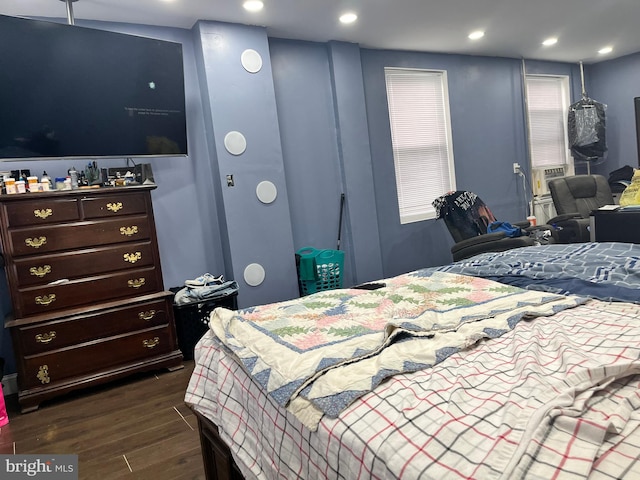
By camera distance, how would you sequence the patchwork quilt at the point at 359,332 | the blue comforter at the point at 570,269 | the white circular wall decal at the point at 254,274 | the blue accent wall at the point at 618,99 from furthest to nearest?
the blue accent wall at the point at 618,99 < the white circular wall decal at the point at 254,274 < the blue comforter at the point at 570,269 < the patchwork quilt at the point at 359,332

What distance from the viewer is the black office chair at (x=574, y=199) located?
4477mm

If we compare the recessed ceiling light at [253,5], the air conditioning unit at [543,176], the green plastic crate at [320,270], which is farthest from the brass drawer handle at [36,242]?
the air conditioning unit at [543,176]

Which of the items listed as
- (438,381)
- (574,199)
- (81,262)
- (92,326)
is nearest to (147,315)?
(92,326)

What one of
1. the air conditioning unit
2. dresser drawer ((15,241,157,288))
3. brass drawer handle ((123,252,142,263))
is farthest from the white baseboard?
the air conditioning unit

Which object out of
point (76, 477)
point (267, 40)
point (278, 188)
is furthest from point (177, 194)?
point (76, 477)

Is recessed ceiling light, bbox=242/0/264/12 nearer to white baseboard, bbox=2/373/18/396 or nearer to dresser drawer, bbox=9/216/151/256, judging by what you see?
dresser drawer, bbox=9/216/151/256

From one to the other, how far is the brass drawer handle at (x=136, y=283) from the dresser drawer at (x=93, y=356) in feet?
1.01

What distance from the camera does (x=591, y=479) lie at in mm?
681

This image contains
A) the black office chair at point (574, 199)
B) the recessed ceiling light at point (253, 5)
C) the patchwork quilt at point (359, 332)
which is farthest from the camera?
the black office chair at point (574, 199)

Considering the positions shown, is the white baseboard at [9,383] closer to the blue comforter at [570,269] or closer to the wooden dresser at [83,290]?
the wooden dresser at [83,290]

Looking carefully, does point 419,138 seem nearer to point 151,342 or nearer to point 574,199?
point 574,199

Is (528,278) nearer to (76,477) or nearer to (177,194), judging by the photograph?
(76,477)

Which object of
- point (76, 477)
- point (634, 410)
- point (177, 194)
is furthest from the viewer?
point (177, 194)

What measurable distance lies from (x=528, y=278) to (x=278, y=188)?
2.27 metres
